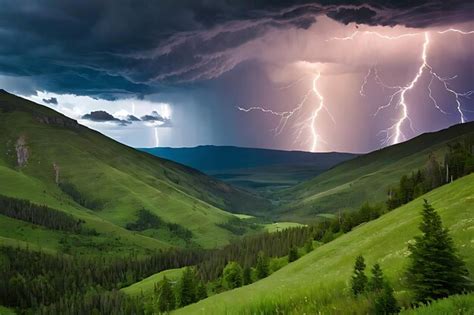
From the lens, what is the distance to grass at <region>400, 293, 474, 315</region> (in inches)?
528

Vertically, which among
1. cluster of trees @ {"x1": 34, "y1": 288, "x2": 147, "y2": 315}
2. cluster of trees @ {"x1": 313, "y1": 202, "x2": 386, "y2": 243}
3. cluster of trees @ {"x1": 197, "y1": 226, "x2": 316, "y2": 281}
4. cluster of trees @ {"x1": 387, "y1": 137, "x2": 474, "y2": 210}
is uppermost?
cluster of trees @ {"x1": 387, "y1": 137, "x2": 474, "y2": 210}

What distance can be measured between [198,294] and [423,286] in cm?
9879

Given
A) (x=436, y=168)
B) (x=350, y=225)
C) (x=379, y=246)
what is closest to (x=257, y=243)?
(x=350, y=225)

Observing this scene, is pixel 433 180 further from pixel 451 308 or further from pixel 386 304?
pixel 451 308

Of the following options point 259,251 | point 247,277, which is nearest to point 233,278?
point 247,277

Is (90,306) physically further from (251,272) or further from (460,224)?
(460,224)

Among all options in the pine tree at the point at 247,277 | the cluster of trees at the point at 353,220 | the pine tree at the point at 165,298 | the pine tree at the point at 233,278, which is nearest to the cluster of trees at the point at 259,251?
the cluster of trees at the point at 353,220

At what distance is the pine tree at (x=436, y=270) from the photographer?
860 inches

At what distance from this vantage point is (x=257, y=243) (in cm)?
19825

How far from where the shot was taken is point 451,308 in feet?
45.6

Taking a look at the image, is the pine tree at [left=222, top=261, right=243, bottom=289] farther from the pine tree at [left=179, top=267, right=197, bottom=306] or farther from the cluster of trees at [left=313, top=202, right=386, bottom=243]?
the cluster of trees at [left=313, top=202, right=386, bottom=243]

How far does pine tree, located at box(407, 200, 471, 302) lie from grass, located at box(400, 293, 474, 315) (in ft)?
22.7

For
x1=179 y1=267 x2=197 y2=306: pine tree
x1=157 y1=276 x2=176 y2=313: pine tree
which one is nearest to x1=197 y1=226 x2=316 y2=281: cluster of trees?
x1=157 y1=276 x2=176 y2=313: pine tree

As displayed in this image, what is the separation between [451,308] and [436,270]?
897 cm
